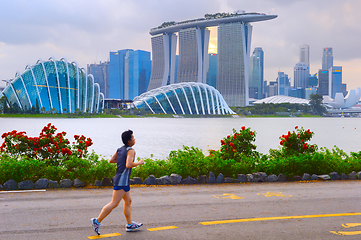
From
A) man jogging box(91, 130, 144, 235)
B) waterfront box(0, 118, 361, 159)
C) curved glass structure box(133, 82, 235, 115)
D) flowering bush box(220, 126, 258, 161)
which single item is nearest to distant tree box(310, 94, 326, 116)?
curved glass structure box(133, 82, 235, 115)

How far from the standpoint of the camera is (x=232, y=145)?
13.1 metres

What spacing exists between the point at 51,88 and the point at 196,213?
11187cm

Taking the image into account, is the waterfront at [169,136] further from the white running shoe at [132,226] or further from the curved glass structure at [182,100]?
the curved glass structure at [182,100]

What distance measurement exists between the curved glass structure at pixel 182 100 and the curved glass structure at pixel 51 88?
21.1m

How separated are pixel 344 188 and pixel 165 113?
119552 millimetres

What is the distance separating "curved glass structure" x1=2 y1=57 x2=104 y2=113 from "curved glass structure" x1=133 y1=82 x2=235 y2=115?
21054mm

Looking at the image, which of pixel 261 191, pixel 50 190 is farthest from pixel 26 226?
pixel 261 191

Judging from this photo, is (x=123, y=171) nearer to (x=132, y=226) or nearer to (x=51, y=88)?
(x=132, y=226)

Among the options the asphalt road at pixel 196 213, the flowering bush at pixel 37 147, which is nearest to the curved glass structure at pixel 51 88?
the flowering bush at pixel 37 147

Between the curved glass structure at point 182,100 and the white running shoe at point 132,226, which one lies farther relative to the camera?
the curved glass structure at point 182,100

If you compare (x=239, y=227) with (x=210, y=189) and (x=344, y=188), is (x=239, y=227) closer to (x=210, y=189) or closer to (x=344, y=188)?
(x=210, y=189)

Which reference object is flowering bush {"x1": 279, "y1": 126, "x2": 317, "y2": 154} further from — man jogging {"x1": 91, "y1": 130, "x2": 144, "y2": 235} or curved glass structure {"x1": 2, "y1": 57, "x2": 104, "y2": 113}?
curved glass structure {"x1": 2, "y1": 57, "x2": 104, "y2": 113}

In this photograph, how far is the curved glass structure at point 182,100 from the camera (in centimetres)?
12988

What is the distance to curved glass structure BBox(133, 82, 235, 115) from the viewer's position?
426 ft
